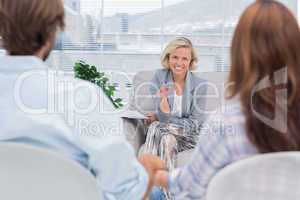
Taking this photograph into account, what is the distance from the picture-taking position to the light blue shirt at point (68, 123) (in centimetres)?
108

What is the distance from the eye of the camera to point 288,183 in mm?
1017

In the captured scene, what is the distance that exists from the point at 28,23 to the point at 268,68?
2.01ft

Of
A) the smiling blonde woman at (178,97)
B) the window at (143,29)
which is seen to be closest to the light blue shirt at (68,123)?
the smiling blonde woman at (178,97)

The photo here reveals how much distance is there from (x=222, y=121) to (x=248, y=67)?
0.52 ft

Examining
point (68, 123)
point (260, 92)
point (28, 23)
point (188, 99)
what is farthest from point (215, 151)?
point (188, 99)

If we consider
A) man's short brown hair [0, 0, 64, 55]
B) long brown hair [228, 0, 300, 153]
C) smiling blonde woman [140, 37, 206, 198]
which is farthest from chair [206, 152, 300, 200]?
smiling blonde woman [140, 37, 206, 198]

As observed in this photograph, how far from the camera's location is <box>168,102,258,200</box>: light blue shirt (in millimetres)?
1222

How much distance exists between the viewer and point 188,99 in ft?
10.9

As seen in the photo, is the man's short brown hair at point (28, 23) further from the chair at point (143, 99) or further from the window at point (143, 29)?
the window at point (143, 29)

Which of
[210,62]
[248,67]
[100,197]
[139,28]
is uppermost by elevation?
[139,28]

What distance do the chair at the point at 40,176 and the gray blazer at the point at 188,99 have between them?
2.20 m

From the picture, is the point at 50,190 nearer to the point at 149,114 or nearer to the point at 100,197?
the point at 100,197

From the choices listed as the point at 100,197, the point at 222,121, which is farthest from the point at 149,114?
the point at 100,197

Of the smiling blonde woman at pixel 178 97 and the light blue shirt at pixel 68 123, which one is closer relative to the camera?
the light blue shirt at pixel 68 123
